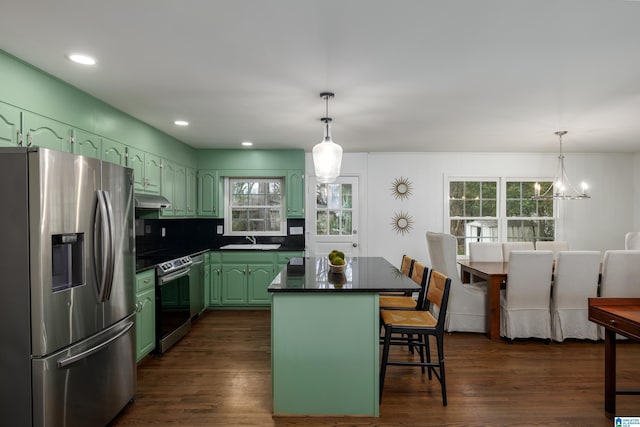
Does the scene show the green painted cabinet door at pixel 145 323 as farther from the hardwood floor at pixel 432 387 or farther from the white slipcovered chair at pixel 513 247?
the white slipcovered chair at pixel 513 247

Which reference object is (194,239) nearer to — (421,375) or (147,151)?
(147,151)

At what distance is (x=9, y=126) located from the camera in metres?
2.08

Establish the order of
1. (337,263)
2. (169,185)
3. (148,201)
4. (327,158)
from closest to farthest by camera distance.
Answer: (327,158)
(337,263)
(148,201)
(169,185)

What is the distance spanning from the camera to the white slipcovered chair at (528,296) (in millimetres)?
3566

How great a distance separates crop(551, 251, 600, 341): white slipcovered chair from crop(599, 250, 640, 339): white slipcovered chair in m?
0.08

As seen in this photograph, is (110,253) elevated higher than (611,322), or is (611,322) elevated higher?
(110,253)

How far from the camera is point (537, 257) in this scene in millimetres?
3547

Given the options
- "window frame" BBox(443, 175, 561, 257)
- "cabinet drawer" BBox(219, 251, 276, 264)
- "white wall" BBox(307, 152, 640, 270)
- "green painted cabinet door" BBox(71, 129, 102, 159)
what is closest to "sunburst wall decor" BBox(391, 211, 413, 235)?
"white wall" BBox(307, 152, 640, 270)

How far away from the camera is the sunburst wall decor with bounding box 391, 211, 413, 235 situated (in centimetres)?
558

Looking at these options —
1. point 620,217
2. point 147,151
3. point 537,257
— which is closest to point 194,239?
point 147,151

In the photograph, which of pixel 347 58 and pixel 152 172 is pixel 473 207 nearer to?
pixel 347 58

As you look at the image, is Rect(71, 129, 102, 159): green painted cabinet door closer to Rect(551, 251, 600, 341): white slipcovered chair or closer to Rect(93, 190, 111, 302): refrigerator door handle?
Rect(93, 190, 111, 302): refrigerator door handle

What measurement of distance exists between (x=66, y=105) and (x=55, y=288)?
58.0 inches

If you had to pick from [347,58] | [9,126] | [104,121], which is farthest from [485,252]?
[9,126]
